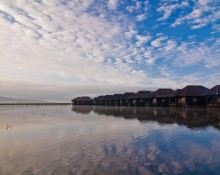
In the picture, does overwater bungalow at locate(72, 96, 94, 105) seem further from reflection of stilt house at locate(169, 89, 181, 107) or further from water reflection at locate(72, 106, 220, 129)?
water reflection at locate(72, 106, 220, 129)

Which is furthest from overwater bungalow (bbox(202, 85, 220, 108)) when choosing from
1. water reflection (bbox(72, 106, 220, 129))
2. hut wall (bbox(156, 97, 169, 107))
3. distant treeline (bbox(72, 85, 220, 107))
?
hut wall (bbox(156, 97, 169, 107))

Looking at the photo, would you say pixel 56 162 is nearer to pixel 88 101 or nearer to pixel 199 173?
pixel 199 173

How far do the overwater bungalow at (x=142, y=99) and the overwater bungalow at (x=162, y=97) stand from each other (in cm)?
312

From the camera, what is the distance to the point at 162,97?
64.1 metres

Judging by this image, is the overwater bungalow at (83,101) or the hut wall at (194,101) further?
the overwater bungalow at (83,101)

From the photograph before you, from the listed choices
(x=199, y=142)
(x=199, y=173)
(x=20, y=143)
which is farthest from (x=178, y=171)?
(x=20, y=143)

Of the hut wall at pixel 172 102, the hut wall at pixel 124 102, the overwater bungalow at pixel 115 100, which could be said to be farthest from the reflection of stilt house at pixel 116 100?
the hut wall at pixel 172 102

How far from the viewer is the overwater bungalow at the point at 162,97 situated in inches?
2500

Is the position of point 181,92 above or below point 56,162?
above

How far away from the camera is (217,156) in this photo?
1028 centimetres

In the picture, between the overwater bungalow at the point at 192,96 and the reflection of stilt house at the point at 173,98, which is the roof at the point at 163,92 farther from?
the overwater bungalow at the point at 192,96

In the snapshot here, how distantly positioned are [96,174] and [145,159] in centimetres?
269

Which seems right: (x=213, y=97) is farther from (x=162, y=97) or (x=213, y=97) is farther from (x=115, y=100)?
(x=115, y=100)

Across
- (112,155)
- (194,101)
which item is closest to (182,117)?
(112,155)
